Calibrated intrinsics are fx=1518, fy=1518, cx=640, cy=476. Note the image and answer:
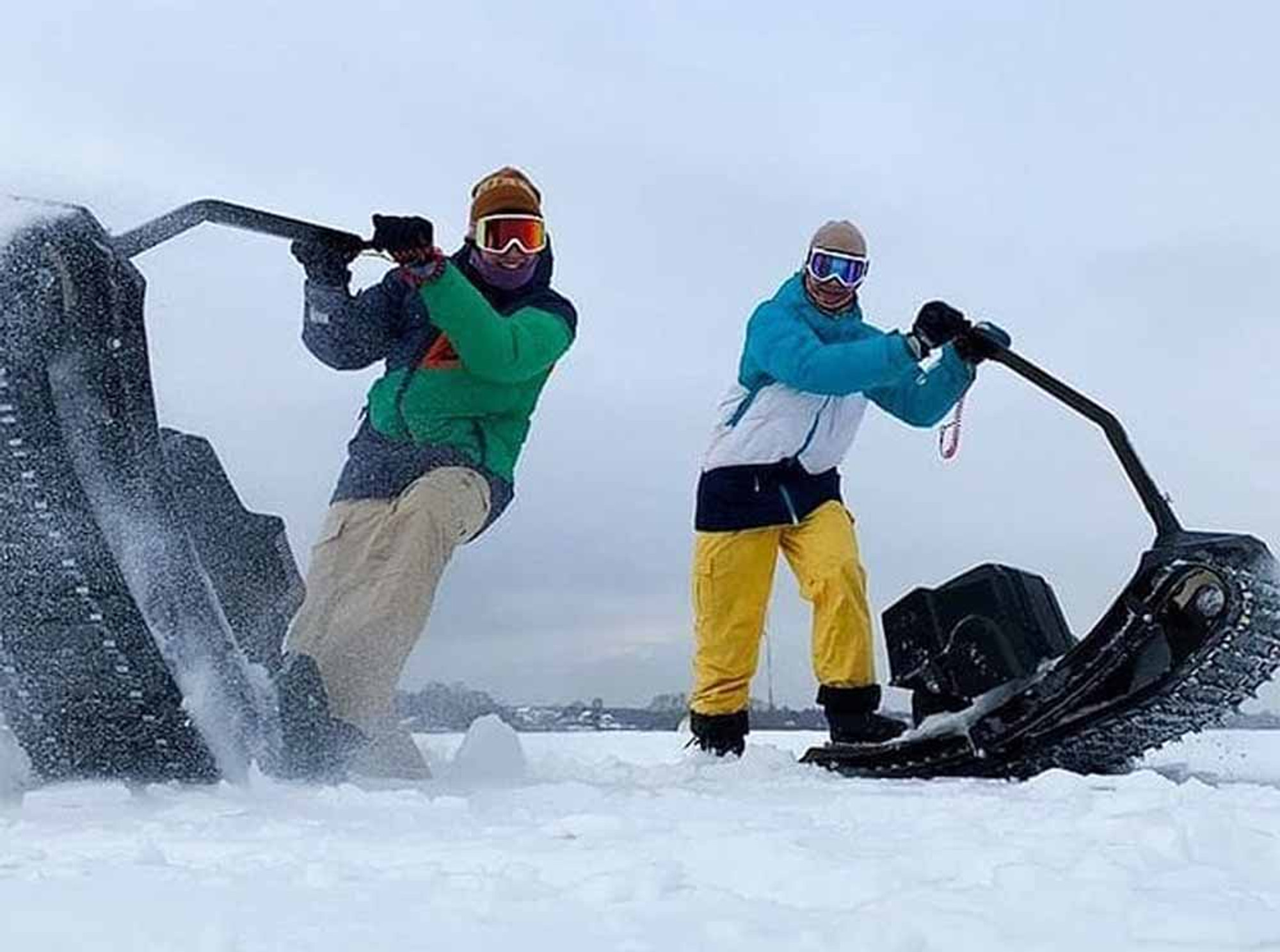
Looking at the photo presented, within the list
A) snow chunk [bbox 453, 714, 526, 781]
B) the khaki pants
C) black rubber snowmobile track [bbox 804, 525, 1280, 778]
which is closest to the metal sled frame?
black rubber snowmobile track [bbox 804, 525, 1280, 778]

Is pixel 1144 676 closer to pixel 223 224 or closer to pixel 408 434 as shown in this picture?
pixel 408 434

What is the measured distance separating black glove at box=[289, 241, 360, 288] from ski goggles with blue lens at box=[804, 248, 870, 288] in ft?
5.43

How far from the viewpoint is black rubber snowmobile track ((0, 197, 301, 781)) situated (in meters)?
3.02

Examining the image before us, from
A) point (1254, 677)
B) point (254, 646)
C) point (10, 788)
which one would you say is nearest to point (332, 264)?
point (254, 646)

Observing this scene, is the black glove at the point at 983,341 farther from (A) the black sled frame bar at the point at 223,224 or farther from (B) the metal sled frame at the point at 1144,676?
(A) the black sled frame bar at the point at 223,224

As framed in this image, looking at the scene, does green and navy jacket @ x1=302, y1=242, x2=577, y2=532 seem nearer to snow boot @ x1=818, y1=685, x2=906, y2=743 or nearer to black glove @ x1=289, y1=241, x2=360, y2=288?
black glove @ x1=289, y1=241, x2=360, y2=288

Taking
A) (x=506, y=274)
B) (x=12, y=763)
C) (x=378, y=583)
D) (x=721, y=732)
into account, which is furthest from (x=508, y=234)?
(x=12, y=763)

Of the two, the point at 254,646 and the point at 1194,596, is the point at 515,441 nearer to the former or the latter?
the point at 254,646

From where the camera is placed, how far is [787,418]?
16.5ft

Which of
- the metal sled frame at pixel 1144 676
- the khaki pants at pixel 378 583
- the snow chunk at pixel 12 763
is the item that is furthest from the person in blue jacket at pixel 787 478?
the snow chunk at pixel 12 763

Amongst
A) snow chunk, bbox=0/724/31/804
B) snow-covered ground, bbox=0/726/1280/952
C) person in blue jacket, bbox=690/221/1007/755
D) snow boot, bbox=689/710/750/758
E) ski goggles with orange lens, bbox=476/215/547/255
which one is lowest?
snow boot, bbox=689/710/750/758

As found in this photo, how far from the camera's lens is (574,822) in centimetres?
253

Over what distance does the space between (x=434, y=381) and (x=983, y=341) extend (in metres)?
1.73

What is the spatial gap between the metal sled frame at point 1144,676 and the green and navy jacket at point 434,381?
145 cm
